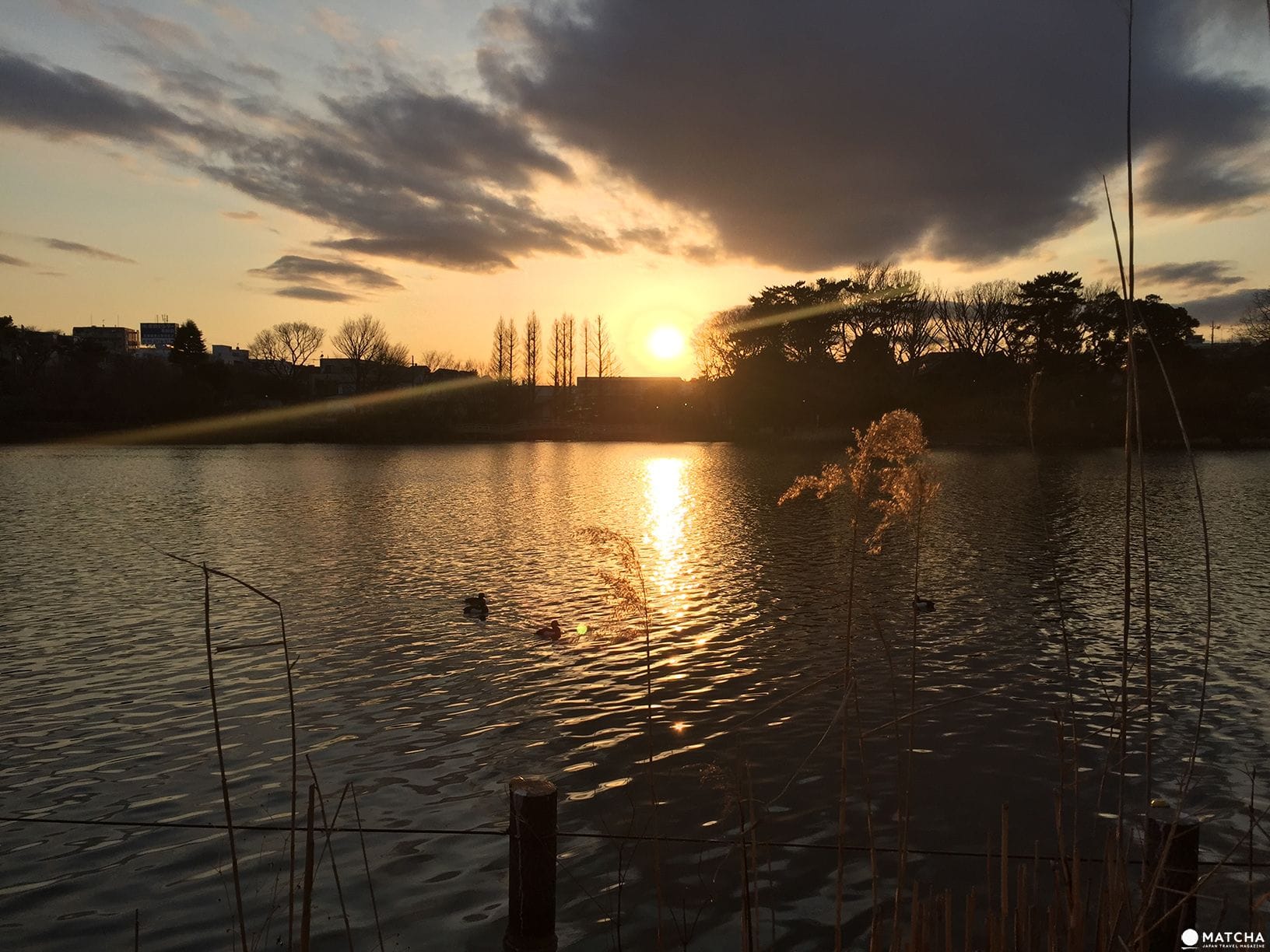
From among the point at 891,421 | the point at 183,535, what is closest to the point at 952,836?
the point at 891,421

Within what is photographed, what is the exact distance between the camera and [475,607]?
41.5ft

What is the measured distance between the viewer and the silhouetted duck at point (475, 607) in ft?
41.3

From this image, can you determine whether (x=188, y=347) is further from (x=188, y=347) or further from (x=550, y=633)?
(x=550, y=633)

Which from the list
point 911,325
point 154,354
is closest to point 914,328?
point 911,325

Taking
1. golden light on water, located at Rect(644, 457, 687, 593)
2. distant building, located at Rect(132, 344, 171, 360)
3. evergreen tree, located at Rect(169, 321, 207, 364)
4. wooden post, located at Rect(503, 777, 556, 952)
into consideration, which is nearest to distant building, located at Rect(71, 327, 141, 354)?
distant building, located at Rect(132, 344, 171, 360)

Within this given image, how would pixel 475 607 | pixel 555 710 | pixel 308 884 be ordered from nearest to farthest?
pixel 308 884, pixel 555 710, pixel 475 607

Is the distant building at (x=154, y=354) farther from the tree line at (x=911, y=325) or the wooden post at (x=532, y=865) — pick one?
the wooden post at (x=532, y=865)

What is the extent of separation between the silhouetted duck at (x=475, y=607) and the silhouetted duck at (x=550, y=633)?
123 centimetres

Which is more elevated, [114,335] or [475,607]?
[114,335]

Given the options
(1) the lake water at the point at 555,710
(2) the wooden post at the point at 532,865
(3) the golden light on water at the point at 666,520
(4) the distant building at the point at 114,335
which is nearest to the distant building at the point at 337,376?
(4) the distant building at the point at 114,335

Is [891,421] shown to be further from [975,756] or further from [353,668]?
[353,668]

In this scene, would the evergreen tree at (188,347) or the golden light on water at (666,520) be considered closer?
the golden light on water at (666,520)

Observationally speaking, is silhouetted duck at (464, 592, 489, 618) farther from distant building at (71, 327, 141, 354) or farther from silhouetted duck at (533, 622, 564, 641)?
distant building at (71, 327, 141, 354)

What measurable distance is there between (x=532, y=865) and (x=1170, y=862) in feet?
8.73
